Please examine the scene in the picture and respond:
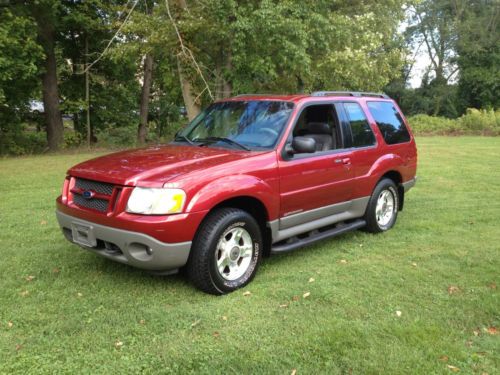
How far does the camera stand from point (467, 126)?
2462cm

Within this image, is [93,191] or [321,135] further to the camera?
[321,135]

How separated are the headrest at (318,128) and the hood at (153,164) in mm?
1328

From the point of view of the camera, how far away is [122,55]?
14383mm

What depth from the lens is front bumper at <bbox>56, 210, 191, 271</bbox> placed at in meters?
3.93

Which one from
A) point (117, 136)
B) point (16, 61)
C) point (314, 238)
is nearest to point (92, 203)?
point (314, 238)

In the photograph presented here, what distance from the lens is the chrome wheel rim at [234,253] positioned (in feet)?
14.3

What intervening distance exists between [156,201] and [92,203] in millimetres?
732

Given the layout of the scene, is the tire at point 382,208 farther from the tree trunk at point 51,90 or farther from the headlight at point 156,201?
the tree trunk at point 51,90

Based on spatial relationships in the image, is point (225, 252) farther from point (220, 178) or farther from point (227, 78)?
point (227, 78)

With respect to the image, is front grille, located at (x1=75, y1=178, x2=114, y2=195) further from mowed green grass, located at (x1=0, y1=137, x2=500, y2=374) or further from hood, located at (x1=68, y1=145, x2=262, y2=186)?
mowed green grass, located at (x1=0, y1=137, x2=500, y2=374)

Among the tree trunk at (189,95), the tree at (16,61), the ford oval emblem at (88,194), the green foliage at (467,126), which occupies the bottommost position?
the green foliage at (467,126)

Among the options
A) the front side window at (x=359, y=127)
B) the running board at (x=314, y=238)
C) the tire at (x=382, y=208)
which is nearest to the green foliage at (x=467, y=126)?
the tire at (x=382, y=208)

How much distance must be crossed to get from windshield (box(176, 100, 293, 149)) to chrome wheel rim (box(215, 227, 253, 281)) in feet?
3.19

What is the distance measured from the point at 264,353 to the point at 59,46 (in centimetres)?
2035
